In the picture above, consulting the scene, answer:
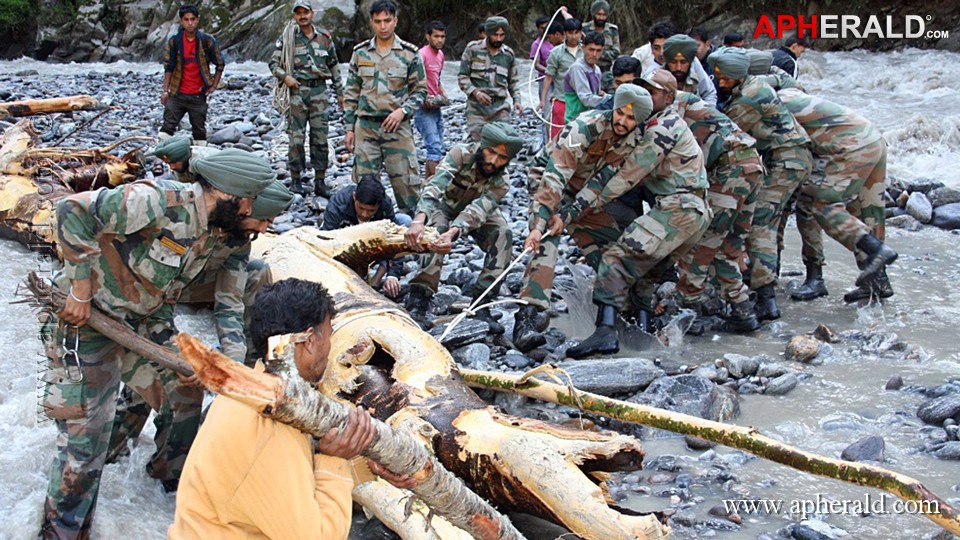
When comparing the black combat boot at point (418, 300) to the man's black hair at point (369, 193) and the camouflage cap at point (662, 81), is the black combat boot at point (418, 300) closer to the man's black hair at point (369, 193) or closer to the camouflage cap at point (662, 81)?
the man's black hair at point (369, 193)

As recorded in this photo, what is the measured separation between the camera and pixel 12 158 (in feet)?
24.8

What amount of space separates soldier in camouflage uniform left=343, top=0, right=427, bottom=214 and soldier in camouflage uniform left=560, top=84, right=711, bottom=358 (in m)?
2.17

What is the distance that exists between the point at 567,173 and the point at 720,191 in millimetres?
1391

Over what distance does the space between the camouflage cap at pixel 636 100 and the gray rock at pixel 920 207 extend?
17.0 ft

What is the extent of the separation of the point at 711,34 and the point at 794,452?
49.7 ft

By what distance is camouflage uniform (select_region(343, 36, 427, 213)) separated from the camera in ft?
27.1

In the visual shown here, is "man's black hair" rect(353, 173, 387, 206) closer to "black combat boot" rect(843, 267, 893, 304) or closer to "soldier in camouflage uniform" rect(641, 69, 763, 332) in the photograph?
"soldier in camouflage uniform" rect(641, 69, 763, 332)

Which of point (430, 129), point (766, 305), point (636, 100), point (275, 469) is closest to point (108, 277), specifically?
point (275, 469)

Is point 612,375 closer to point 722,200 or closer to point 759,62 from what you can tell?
point 722,200

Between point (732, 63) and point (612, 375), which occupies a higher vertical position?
point (732, 63)

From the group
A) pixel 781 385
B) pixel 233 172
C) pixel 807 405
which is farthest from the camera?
pixel 781 385

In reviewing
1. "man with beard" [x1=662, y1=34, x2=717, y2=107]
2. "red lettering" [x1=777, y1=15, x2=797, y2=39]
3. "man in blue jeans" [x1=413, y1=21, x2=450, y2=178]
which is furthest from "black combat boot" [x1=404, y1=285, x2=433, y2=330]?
"red lettering" [x1=777, y1=15, x2=797, y2=39]

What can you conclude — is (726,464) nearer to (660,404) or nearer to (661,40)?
(660,404)

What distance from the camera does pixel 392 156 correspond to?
27.1 feet
